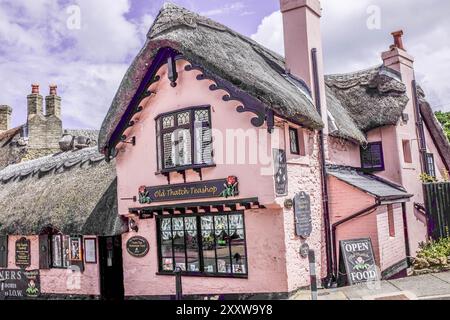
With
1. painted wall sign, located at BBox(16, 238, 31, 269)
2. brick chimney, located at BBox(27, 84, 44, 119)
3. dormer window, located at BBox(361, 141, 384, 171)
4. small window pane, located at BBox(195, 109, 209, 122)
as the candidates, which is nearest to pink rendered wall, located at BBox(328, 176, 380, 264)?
dormer window, located at BBox(361, 141, 384, 171)

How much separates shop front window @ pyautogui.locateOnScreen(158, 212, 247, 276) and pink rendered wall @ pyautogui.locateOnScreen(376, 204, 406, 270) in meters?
3.54

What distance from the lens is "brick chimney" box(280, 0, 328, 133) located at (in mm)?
11695

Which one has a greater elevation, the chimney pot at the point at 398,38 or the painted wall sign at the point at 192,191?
the chimney pot at the point at 398,38

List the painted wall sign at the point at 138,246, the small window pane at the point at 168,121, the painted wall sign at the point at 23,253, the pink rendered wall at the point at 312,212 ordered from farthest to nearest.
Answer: the painted wall sign at the point at 23,253
the painted wall sign at the point at 138,246
the small window pane at the point at 168,121
the pink rendered wall at the point at 312,212

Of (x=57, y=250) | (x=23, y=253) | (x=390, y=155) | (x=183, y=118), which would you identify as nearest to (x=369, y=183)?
(x=390, y=155)

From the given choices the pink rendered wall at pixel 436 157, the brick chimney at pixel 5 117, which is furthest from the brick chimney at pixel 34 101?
the pink rendered wall at pixel 436 157

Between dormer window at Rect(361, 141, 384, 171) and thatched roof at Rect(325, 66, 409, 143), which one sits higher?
thatched roof at Rect(325, 66, 409, 143)

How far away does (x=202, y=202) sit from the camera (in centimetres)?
935

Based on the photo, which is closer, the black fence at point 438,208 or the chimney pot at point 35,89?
the black fence at point 438,208

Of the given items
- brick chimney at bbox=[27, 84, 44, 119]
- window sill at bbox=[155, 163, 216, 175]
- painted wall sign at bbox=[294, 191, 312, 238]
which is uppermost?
brick chimney at bbox=[27, 84, 44, 119]

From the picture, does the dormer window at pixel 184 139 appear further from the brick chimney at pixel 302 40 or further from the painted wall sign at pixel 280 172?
the brick chimney at pixel 302 40

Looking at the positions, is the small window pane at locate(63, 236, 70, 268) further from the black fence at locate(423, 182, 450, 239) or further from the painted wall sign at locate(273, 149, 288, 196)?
the black fence at locate(423, 182, 450, 239)

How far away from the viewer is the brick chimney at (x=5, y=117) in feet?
86.6

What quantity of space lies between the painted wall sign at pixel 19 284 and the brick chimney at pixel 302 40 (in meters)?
9.97
